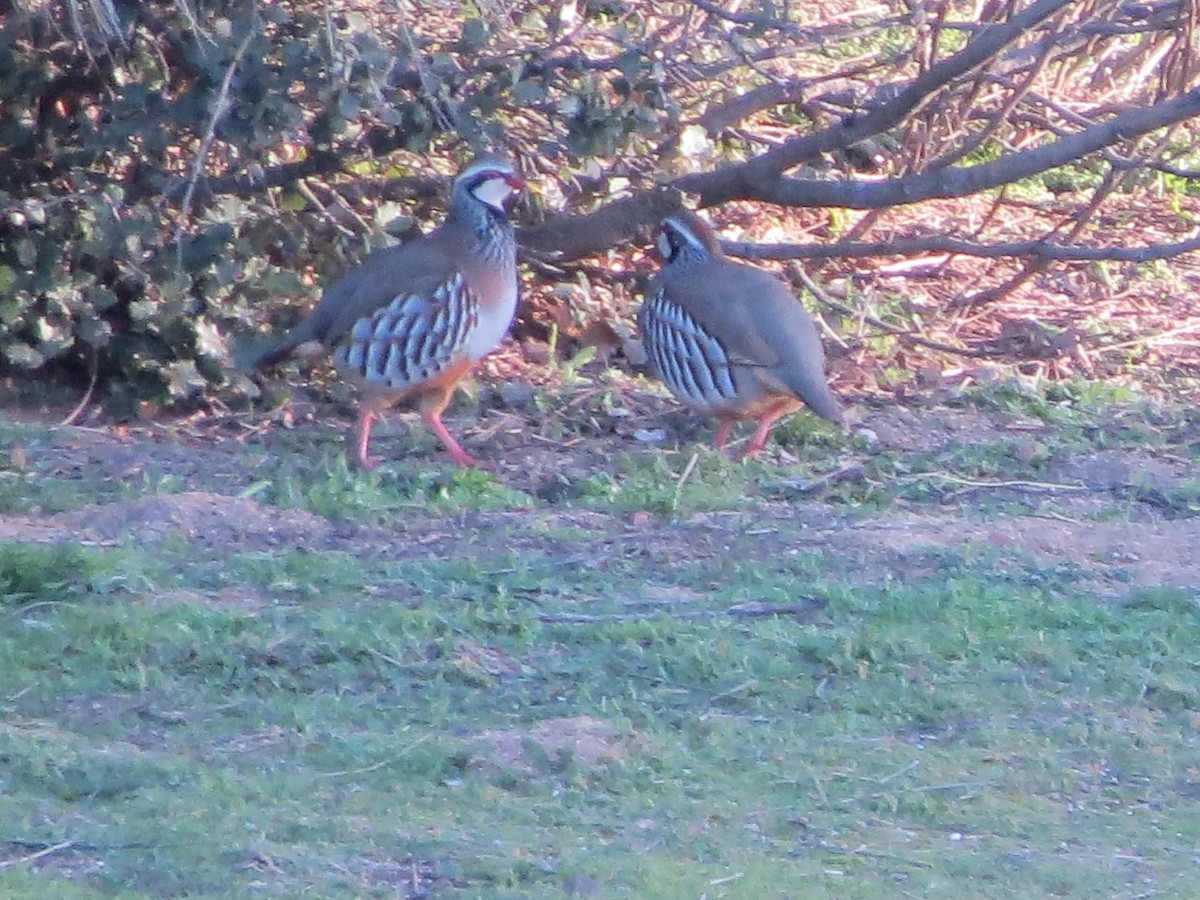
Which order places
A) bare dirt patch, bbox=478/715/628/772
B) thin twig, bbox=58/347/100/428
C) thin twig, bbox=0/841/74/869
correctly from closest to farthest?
thin twig, bbox=0/841/74/869
bare dirt patch, bbox=478/715/628/772
thin twig, bbox=58/347/100/428

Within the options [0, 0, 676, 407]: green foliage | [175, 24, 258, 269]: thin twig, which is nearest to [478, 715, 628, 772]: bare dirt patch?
[175, 24, 258, 269]: thin twig

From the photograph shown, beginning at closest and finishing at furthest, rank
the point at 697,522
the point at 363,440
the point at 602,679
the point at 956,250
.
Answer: the point at 602,679, the point at 697,522, the point at 363,440, the point at 956,250

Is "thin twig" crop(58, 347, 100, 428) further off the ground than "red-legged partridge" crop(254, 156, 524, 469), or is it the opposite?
"red-legged partridge" crop(254, 156, 524, 469)

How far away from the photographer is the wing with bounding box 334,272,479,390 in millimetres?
7570

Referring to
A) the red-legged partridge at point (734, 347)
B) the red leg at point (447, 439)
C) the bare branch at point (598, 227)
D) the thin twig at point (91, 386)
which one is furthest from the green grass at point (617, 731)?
the bare branch at point (598, 227)

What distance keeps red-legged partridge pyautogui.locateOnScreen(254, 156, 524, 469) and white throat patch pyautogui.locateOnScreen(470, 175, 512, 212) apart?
0.24m

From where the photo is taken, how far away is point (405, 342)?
7.58 m

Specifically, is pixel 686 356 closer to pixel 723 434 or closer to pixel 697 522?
pixel 723 434

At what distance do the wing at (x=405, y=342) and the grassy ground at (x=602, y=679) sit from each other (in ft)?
1.92

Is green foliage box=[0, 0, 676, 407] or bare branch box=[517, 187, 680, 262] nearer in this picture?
green foliage box=[0, 0, 676, 407]

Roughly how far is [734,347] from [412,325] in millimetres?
1223

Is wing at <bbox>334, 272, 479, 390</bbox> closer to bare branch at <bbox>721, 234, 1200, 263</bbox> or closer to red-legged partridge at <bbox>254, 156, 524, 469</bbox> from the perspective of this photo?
red-legged partridge at <bbox>254, 156, 524, 469</bbox>

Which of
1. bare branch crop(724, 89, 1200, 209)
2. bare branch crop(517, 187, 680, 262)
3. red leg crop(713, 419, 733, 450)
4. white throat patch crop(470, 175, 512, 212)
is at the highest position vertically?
bare branch crop(724, 89, 1200, 209)

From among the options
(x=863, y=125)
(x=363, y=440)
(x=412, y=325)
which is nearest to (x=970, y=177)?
(x=863, y=125)
